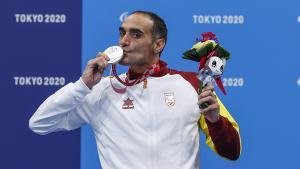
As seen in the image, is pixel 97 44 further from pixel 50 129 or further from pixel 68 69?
pixel 50 129

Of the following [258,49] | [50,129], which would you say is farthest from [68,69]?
[258,49]

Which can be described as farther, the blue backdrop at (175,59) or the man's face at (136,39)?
the blue backdrop at (175,59)

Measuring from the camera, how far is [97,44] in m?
2.74

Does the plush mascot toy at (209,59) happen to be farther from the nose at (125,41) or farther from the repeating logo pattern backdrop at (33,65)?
the repeating logo pattern backdrop at (33,65)

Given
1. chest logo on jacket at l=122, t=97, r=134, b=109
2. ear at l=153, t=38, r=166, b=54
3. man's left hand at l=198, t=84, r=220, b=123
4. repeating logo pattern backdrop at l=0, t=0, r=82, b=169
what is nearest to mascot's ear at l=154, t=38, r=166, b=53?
ear at l=153, t=38, r=166, b=54

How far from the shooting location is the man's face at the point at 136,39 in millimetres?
2209

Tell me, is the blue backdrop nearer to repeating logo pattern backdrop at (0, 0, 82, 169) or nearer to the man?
repeating logo pattern backdrop at (0, 0, 82, 169)

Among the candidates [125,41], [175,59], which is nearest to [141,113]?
[125,41]

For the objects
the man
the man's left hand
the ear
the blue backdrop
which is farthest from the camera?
the blue backdrop

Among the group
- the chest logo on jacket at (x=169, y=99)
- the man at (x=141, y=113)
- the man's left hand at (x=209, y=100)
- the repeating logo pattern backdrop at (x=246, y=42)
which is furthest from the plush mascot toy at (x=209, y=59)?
the repeating logo pattern backdrop at (x=246, y=42)

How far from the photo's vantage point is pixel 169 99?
7.32 ft

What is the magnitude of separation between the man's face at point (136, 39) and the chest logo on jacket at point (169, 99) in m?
0.15

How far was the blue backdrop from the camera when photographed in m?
2.73

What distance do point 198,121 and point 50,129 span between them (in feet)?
1.70
